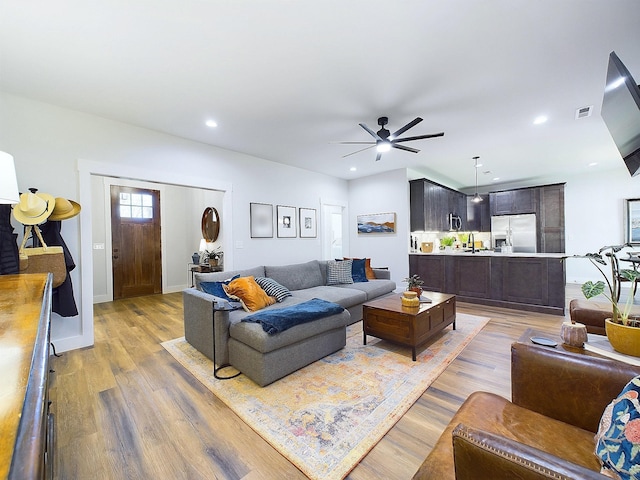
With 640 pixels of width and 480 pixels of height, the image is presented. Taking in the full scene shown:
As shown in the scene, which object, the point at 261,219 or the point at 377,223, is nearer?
the point at 261,219

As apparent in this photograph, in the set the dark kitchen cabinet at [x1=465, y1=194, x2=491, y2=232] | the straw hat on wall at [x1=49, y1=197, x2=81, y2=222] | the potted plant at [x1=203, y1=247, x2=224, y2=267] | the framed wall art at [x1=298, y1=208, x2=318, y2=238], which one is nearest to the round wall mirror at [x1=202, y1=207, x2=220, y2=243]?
the potted plant at [x1=203, y1=247, x2=224, y2=267]

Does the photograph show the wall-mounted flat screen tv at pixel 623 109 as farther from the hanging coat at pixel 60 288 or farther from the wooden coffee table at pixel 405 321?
the hanging coat at pixel 60 288

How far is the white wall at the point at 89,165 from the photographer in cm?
282

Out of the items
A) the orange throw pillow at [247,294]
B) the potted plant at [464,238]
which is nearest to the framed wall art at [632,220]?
the potted plant at [464,238]

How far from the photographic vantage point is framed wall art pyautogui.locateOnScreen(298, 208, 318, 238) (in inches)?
222

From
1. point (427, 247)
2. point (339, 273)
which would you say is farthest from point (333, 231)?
point (339, 273)

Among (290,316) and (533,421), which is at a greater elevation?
(290,316)

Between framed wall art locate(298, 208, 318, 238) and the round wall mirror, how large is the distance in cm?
177

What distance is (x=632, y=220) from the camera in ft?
19.7

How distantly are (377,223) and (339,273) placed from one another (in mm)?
2033

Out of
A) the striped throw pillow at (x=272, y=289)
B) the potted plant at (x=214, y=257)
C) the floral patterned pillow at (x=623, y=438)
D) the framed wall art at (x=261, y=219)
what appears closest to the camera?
the floral patterned pillow at (x=623, y=438)

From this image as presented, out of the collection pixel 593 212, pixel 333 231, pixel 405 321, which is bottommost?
pixel 405 321

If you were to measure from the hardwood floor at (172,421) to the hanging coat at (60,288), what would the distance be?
52cm

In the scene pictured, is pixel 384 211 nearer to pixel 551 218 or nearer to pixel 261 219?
pixel 261 219
